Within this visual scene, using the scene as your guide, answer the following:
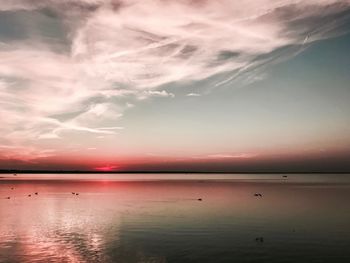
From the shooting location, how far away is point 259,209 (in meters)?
74.3

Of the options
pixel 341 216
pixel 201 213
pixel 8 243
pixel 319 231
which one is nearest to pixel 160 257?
pixel 8 243

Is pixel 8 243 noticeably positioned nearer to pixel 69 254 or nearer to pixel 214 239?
pixel 69 254

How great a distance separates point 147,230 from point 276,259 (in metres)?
20.0

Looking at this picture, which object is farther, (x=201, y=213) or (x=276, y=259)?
(x=201, y=213)

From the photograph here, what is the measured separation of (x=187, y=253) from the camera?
36.6 m

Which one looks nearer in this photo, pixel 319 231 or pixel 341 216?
pixel 319 231

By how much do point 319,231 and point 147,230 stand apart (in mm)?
22263

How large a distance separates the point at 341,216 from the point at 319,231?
16.8 m

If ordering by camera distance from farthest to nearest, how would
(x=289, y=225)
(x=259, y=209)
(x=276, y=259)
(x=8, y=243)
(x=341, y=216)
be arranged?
(x=259, y=209) < (x=341, y=216) < (x=289, y=225) < (x=8, y=243) < (x=276, y=259)

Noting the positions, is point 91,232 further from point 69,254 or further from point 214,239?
point 214,239

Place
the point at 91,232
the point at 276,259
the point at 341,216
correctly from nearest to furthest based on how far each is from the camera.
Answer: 1. the point at 276,259
2. the point at 91,232
3. the point at 341,216

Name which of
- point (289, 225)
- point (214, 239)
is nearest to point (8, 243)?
point (214, 239)

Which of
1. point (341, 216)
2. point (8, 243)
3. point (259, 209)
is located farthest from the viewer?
point (259, 209)

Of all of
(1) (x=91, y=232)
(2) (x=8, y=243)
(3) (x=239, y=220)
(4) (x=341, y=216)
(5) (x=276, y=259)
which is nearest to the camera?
(5) (x=276, y=259)
